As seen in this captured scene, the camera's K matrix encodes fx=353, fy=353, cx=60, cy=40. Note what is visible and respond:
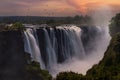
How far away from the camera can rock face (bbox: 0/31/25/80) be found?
1813 inches

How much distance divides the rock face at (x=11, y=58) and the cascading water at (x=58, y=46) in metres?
4.42

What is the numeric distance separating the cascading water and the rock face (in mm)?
4419

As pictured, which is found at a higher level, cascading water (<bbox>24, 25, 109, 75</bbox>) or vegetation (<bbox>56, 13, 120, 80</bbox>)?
vegetation (<bbox>56, 13, 120, 80</bbox>)

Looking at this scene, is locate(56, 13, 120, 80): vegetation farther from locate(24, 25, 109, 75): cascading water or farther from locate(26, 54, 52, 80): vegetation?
locate(24, 25, 109, 75): cascading water

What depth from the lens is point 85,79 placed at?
27.7 meters

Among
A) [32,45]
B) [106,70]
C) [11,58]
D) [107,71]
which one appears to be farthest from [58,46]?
[107,71]

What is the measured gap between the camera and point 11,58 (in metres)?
47.3

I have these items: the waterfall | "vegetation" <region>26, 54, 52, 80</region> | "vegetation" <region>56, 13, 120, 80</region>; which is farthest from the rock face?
"vegetation" <region>56, 13, 120, 80</region>

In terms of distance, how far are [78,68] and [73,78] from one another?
3259cm

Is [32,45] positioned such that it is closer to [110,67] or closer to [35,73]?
[35,73]

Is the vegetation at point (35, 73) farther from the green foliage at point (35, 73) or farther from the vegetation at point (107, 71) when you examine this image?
the vegetation at point (107, 71)

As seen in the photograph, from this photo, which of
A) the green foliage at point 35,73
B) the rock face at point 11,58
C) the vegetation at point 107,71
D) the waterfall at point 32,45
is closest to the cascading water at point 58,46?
the waterfall at point 32,45

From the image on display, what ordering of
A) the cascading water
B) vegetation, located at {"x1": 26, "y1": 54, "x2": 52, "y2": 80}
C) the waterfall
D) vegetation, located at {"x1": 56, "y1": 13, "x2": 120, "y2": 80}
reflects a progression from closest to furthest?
vegetation, located at {"x1": 56, "y1": 13, "x2": 120, "y2": 80}
vegetation, located at {"x1": 26, "y1": 54, "x2": 52, "y2": 80}
the waterfall
the cascading water

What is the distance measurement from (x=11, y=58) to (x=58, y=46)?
51.8ft
